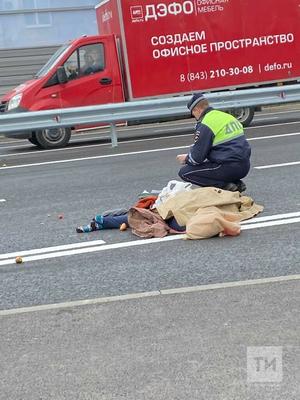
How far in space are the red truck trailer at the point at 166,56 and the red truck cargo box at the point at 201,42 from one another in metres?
0.02

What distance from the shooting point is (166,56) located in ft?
47.6

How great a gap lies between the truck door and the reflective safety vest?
765cm

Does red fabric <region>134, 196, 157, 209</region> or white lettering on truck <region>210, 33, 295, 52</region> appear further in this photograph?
white lettering on truck <region>210, 33, 295, 52</region>

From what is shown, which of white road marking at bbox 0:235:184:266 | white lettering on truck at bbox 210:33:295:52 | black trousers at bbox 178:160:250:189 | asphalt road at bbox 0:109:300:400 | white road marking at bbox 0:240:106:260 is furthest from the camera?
white lettering on truck at bbox 210:33:295:52

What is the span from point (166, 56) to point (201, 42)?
0.90m

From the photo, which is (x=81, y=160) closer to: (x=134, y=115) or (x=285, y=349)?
(x=134, y=115)

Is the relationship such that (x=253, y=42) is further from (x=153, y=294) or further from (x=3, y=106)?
(x=153, y=294)

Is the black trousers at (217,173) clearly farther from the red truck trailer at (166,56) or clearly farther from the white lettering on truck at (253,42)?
the white lettering on truck at (253,42)

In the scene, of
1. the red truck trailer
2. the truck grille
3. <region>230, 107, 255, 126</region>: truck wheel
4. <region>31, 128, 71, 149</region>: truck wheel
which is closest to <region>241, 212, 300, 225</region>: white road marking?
<region>31, 128, 71, 149</region>: truck wheel

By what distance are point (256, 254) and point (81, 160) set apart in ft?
21.1

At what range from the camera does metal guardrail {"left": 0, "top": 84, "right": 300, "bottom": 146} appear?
1241cm

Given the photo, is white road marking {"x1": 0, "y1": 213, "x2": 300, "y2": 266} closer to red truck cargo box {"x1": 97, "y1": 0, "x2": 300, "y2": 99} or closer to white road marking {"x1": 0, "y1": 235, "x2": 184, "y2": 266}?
white road marking {"x1": 0, "y1": 235, "x2": 184, "y2": 266}

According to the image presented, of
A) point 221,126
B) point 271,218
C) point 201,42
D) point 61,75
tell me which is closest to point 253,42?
point 201,42

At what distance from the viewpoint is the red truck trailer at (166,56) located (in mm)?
13789
